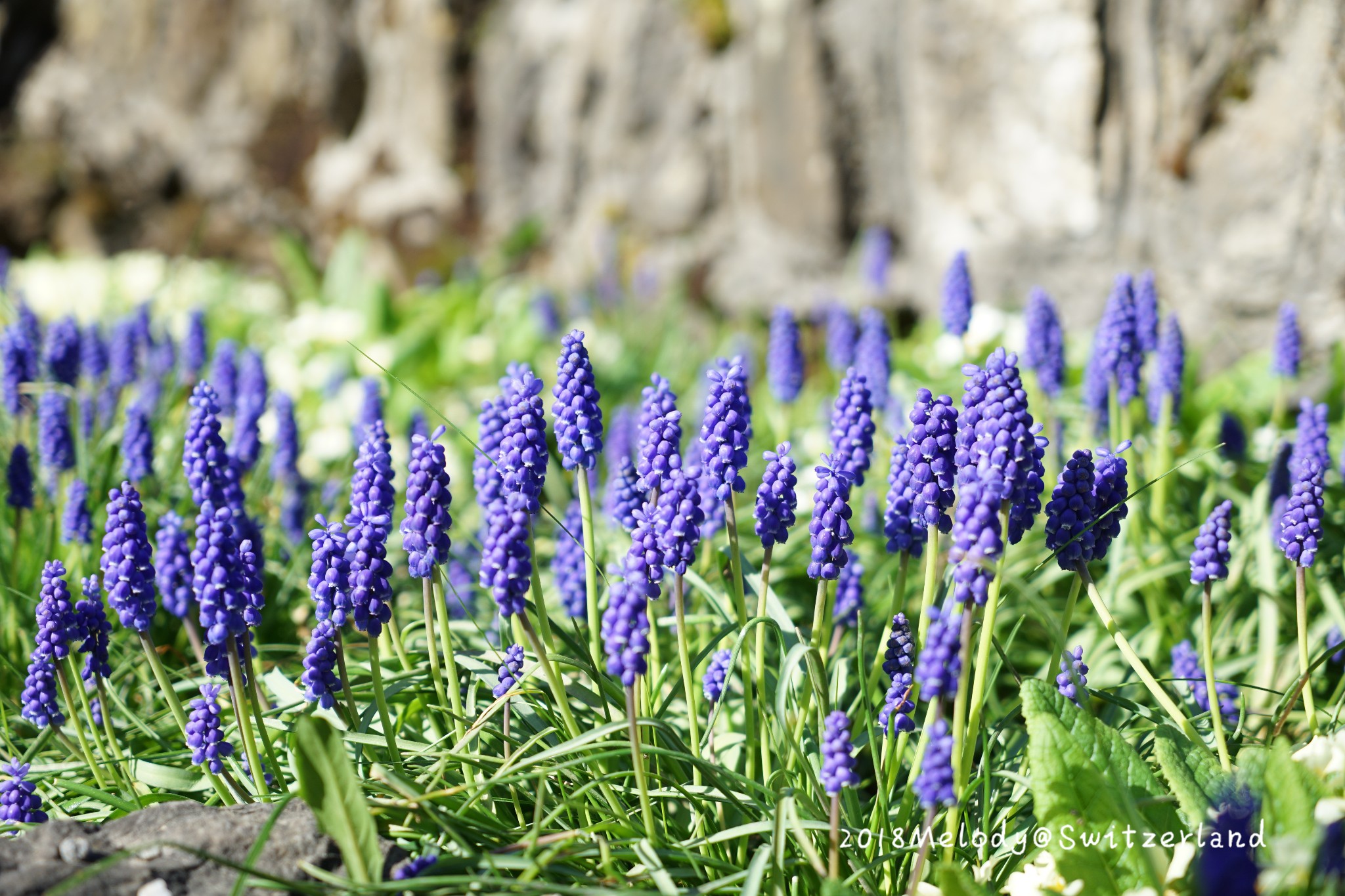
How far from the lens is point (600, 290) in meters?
9.86

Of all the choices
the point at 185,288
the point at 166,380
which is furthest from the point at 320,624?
the point at 185,288

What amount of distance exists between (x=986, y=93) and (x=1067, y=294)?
1.64 m

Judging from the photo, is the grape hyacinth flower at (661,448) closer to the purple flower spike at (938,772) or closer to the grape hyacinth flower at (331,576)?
the grape hyacinth flower at (331,576)

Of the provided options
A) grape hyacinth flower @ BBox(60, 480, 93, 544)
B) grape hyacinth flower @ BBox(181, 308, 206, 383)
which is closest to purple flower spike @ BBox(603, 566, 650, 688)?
grape hyacinth flower @ BBox(60, 480, 93, 544)

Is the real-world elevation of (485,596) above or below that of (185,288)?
below

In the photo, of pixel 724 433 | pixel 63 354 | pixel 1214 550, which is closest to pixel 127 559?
pixel 724 433

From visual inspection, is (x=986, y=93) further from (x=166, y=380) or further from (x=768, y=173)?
(x=166, y=380)

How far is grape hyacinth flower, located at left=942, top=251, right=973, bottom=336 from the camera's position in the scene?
4605 millimetres

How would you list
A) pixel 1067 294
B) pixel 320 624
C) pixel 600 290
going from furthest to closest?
pixel 600 290
pixel 1067 294
pixel 320 624

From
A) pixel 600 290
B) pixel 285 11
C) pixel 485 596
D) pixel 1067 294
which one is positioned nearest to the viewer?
pixel 485 596

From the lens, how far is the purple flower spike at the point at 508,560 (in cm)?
236

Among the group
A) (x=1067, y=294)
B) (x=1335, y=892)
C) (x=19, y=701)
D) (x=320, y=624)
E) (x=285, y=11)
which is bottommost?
(x=19, y=701)

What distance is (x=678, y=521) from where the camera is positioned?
2430 millimetres

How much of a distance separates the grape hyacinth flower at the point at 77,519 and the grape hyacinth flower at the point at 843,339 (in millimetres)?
3752
